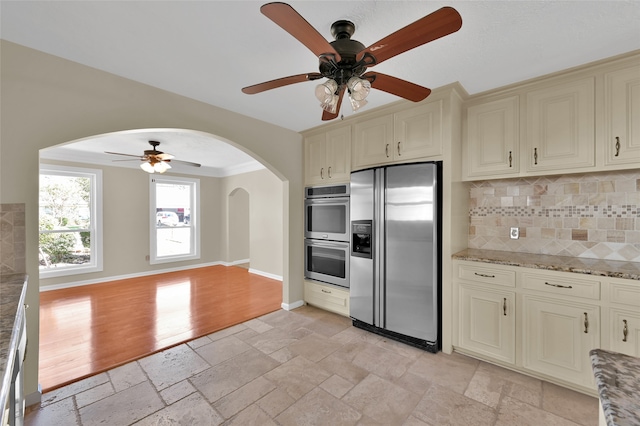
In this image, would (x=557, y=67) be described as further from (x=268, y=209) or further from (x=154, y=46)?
(x=268, y=209)

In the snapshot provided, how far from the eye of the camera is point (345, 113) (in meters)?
3.10

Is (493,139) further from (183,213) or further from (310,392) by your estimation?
(183,213)

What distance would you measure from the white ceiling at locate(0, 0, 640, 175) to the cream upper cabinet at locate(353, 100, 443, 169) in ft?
1.02

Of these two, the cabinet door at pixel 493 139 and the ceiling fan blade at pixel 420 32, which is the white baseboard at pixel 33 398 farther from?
the cabinet door at pixel 493 139

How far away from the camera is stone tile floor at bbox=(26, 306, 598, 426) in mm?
1757

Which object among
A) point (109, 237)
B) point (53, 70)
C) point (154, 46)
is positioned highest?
point (154, 46)

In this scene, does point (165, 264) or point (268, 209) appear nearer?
point (268, 209)

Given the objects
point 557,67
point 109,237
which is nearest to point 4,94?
point 557,67

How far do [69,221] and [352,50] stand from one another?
5.92 meters

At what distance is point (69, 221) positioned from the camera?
4902 mm

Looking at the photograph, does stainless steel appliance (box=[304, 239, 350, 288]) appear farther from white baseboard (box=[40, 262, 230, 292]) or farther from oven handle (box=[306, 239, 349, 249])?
white baseboard (box=[40, 262, 230, 292])

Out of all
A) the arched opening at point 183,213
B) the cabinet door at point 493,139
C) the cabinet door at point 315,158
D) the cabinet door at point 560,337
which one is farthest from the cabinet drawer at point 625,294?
the arched opening at point 183,213

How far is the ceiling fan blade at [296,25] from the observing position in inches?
40.8

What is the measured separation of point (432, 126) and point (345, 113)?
99cm
